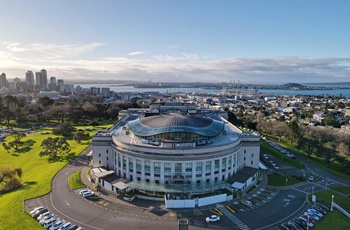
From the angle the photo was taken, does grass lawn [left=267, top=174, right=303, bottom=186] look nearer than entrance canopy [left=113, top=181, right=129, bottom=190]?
No

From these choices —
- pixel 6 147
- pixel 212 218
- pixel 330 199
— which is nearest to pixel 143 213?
pixel 212 218

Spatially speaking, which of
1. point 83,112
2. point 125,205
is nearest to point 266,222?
point 125,205

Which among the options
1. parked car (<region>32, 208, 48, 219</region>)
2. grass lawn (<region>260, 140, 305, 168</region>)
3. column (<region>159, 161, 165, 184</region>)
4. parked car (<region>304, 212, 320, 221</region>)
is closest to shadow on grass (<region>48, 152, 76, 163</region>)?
parked car (<region>32, 208, 48, 219</region>)

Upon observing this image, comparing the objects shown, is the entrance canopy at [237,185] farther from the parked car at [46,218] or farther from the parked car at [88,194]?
the parked car at [46,218]

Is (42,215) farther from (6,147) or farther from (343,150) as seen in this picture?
(343,150)

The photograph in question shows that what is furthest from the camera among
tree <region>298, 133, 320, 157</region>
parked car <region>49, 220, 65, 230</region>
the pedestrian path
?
tree <region>298, 133, 320, 157</region>

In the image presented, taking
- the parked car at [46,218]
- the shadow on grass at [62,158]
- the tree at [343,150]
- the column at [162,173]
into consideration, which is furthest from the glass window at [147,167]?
the tree at [343,150]

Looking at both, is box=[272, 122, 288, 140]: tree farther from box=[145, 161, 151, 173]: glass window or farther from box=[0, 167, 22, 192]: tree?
box=[0, 167, 22, 192]: tree
